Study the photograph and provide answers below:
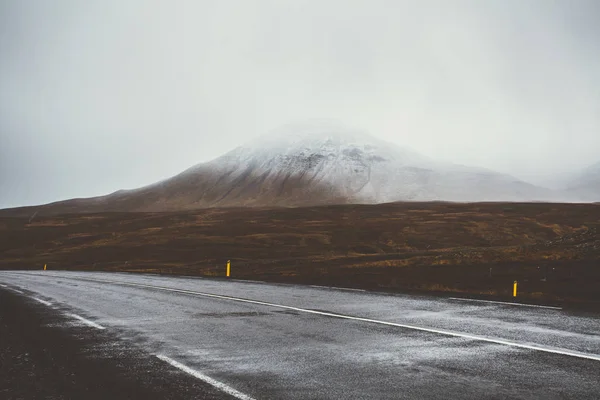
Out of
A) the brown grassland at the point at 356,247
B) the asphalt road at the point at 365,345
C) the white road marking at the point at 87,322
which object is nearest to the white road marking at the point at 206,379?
the asphalt road at the point at 365,345

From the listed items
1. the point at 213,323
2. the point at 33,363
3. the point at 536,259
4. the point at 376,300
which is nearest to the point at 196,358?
the point at 33,363

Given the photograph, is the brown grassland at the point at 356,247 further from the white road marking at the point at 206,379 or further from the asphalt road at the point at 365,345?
the white road marking at the point at 206,379

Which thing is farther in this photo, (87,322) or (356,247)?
(356,247)

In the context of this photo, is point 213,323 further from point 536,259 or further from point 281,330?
point 536,259

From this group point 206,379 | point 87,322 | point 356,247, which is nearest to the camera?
point 206,379

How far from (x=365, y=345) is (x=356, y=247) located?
70.1 meters

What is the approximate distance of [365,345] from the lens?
31.2ft

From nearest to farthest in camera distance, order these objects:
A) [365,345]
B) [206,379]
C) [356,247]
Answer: [206,379] → [365,345] → [356,247]

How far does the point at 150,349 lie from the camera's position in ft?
30.8

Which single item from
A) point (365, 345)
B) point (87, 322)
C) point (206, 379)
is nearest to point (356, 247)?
point (87, 322)

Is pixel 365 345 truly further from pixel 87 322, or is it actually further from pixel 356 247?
pixel 356 247

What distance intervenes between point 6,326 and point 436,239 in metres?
78.4

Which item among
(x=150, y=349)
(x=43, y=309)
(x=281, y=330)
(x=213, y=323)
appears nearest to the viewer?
(x=150, y=349)

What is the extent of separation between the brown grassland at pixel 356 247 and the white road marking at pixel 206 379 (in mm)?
12384
